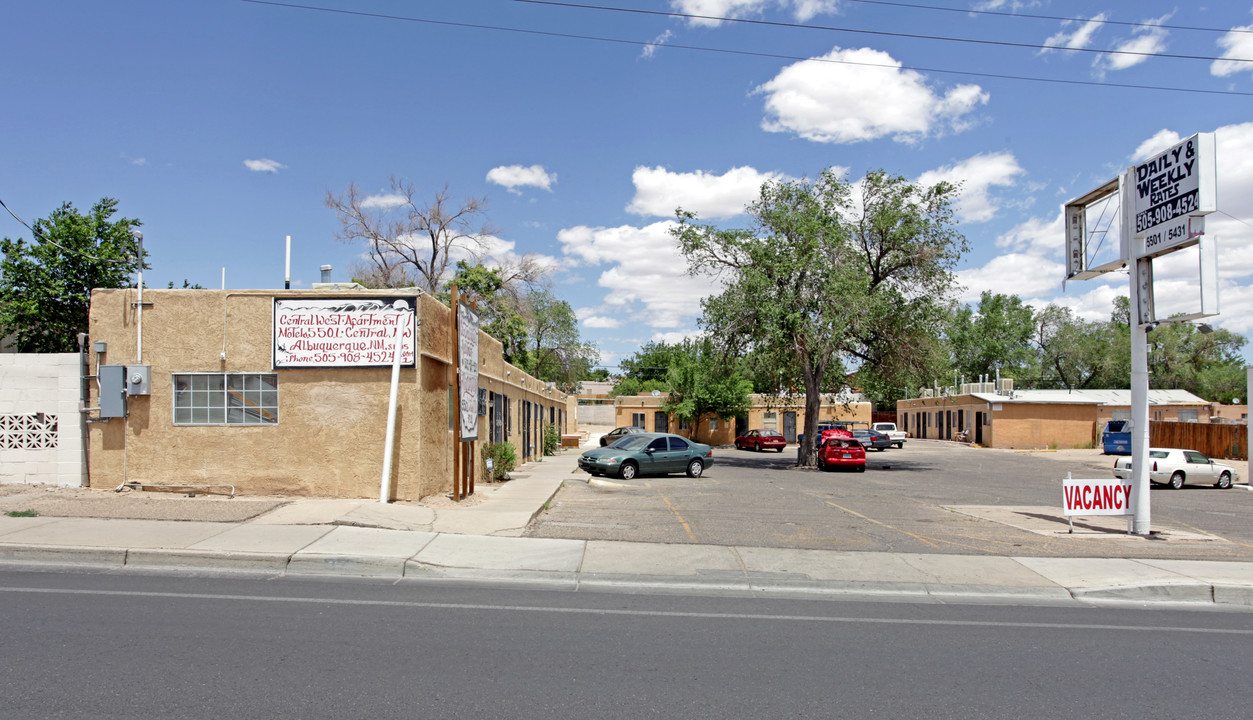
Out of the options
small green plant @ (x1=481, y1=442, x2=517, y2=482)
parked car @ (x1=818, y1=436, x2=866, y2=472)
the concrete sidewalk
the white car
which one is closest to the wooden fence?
the white car

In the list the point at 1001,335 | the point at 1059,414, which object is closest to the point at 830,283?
the point at 1059,414

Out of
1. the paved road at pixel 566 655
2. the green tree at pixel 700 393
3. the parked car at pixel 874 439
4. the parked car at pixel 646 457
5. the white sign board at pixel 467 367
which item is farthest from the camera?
the green tree at pixel 700 393

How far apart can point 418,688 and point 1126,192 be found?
1461 cm

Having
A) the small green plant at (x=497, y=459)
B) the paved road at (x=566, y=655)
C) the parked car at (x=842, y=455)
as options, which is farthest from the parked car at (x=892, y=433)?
the paved road at (x=566, y=655)

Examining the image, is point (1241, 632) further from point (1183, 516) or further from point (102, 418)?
point (102, 418)

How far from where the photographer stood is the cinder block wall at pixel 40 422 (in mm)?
13430

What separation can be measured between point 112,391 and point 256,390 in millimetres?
2316

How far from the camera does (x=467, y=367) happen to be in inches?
610

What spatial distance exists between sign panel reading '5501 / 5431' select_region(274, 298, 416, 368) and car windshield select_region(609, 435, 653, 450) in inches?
487

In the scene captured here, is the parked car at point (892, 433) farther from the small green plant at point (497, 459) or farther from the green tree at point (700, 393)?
the small green plant at point (497, 459)

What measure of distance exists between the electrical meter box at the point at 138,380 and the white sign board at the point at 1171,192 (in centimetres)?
1704

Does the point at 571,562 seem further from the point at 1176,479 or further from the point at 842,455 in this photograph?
the point at 1176,479

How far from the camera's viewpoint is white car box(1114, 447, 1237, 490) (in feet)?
86.0

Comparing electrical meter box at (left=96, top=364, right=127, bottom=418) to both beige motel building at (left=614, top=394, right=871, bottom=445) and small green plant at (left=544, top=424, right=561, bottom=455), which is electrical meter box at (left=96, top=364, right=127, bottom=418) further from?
beige motel building at (left=614, top=394, right=871, bottom=445)
